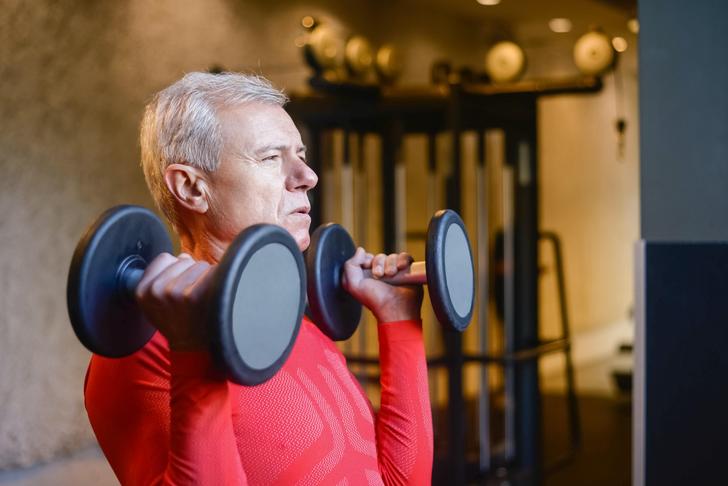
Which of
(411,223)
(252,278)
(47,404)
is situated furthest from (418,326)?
(411,223)

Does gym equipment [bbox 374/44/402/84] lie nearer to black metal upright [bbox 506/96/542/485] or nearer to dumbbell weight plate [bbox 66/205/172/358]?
black metal upright [bbox 506/96/542/485]

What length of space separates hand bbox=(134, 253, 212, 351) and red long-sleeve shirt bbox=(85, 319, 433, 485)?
4 centimetres

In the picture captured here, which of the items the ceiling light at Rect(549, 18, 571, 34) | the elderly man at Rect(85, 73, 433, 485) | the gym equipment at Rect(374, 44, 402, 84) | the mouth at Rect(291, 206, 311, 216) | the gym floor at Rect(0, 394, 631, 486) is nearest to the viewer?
the elderly man at Rect(85, 73, 433, 485)

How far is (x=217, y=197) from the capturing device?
0.93 meters

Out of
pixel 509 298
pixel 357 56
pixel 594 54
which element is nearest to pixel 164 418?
pixel 509 298

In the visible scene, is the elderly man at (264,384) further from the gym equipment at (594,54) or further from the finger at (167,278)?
the gym equipment at (594,54)

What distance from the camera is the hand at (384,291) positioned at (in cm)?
105

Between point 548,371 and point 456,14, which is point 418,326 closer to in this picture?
point 456,14

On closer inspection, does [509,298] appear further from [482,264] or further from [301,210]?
[301,210]

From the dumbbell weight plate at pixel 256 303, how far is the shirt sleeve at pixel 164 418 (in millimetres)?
64

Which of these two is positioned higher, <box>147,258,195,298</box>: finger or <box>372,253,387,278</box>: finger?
<box>147,258,195,298</box>: finger

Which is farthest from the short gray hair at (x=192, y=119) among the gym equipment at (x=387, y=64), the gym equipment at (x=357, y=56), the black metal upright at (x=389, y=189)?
the gym equipment at (x=387, y=64)

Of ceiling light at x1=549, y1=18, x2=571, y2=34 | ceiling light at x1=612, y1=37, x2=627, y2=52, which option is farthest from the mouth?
ceiling light at x1=612, y1=37, x2=627, y2=52

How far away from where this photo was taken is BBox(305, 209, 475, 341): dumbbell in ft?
2.99
